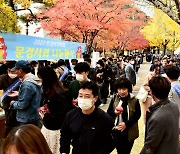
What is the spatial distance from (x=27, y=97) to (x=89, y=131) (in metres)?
Result: 1.63

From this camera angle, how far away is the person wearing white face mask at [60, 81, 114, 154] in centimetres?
306

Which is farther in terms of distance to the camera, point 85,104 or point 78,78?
point 78,78

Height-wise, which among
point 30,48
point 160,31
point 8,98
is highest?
point 160,31

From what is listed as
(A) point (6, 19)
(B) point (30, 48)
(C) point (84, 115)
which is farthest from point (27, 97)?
(A) point (6, 19)

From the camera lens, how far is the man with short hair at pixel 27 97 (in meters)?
4.45

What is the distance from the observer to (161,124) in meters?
3.11

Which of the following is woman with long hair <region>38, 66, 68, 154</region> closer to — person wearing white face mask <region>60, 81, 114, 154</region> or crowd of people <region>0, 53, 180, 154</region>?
crowd of people <region>0, 53, 180, 154</region>

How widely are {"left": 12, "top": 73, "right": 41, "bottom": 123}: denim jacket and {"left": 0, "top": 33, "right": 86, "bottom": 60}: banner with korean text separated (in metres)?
1.20

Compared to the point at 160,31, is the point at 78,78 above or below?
below

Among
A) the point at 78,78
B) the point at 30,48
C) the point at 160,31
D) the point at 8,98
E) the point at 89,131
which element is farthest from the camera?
the point at 160,31

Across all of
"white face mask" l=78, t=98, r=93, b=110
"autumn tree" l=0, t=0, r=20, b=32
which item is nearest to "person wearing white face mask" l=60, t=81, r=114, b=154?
"white face mask" l=78, t=98, r=93, b=110

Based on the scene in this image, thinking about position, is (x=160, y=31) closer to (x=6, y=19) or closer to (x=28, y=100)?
(x=6, y=19)

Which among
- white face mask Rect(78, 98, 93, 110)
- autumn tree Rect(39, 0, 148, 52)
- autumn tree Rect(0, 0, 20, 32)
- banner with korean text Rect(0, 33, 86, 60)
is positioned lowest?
white face mask Rect(78, 98, 93, 110)

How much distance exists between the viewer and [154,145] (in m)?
3.18
